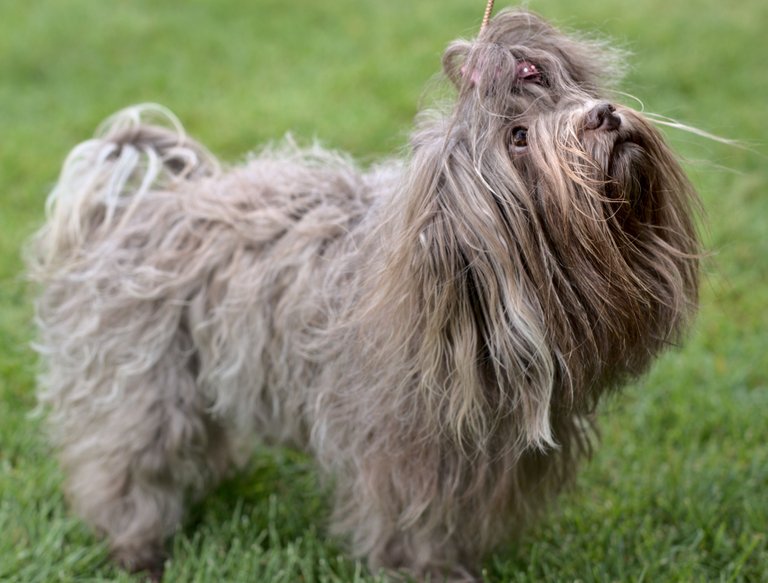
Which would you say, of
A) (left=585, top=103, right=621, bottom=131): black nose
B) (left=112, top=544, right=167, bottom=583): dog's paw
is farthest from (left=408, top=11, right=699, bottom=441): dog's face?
(left=112, top=544, right=167, bottom=583): dog's paw

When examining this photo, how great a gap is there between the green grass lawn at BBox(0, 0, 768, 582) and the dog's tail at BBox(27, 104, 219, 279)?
897 mm

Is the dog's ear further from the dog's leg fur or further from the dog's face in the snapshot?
the dog's leg fur

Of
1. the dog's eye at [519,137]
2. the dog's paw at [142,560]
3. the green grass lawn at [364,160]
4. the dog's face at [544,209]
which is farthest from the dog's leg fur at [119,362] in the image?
the dog's eye at [519,137]

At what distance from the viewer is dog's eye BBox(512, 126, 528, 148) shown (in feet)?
7.88

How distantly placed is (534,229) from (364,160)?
2.06 meters

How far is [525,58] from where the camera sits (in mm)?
2424

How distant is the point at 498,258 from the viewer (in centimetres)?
236

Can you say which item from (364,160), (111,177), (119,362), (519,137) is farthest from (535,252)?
(364,160)

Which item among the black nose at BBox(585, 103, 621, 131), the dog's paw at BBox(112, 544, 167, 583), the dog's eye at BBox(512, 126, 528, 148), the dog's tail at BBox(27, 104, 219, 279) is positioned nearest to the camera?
the black nose at BBox(585, 103, 621, 131)

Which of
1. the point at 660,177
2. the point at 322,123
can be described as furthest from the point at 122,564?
the point at 322,123

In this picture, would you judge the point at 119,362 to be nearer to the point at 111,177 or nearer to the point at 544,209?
the point at 111,177

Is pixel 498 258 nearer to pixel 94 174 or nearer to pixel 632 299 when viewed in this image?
pixel 632 299

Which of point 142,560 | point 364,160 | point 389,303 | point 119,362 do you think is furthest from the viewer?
point 364,160

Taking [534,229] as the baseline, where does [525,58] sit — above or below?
above
